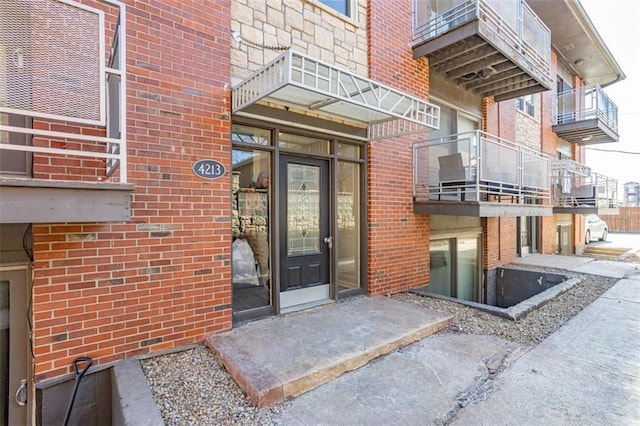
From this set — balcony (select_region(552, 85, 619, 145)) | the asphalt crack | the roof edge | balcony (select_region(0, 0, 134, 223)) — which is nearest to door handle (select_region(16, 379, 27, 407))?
balcony (select_region(0, 0, 134, 223))

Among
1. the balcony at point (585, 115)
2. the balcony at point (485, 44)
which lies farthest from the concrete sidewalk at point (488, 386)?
the balcony at point (585, 115)

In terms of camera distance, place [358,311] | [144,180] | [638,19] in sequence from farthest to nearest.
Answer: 1. [638,19]
2. [358,311]
3. [144,180]

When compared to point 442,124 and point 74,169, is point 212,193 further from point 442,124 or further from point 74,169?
point 442,124

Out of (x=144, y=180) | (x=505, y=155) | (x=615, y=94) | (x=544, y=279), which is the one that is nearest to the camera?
(x=144, y=180)

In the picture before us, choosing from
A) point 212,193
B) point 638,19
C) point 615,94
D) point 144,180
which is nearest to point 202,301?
point 212,193

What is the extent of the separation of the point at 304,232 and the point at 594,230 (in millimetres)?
17478

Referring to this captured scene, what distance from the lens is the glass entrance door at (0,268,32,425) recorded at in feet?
9.40

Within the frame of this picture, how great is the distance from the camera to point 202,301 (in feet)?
11.9

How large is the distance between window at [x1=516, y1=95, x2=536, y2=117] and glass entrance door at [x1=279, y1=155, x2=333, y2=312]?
810cm

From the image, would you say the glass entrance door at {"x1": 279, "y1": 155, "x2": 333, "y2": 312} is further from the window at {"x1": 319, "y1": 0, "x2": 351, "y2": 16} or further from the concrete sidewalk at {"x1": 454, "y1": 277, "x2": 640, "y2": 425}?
the concrete sidewalk at {"x1": 454, "y1": 277, "x2": 640, "y2": 425}

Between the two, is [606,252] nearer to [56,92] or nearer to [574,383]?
[574,383]

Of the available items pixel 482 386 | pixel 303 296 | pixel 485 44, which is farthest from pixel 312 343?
pixel 485 44

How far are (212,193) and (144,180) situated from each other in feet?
2.28

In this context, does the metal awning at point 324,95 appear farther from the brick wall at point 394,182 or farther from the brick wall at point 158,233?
the brick wall at point 394,182
